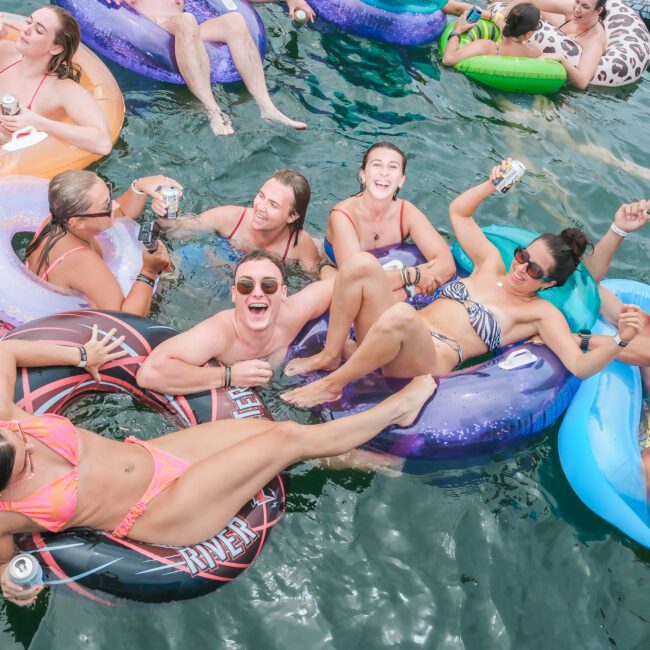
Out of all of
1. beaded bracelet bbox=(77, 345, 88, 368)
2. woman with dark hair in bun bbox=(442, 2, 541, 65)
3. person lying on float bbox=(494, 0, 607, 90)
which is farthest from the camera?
person lying on float bbox=(494, 0, 607, 90)

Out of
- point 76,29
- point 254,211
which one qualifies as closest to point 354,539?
point 254,211

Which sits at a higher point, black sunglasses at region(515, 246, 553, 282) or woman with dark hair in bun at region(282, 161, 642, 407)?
black sunglasses at region(515, 246, 553, 282)

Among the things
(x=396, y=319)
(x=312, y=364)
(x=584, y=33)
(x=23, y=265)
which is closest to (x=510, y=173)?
(x=396, y=319)

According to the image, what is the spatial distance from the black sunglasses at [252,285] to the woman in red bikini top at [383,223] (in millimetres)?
1017

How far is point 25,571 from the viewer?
129 inches

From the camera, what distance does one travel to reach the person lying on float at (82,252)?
15.5ft

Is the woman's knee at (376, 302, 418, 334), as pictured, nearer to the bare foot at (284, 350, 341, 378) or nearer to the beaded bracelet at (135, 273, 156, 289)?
the bare foot at (284, 350, 341, 378)

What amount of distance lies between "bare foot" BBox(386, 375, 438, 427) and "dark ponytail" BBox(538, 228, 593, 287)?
1201 millimetres

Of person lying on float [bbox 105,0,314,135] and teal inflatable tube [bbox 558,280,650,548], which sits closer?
teal inflatable tube [bbox 558,280,650,548]

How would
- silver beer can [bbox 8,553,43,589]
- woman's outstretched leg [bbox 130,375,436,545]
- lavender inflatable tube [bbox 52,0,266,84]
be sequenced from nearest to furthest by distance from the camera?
silver beer can [bbox 8,553,43,589]
woman's outstretched leg [bbox 130,375,436,545]
lavender inflatable tube [bbox 52,0,266,84]

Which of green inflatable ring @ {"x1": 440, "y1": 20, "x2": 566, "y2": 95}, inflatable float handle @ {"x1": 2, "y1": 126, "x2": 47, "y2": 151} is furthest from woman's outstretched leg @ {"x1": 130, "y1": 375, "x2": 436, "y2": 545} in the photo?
green inflatable ring @ {"x1": 440, "y1": 20, "x2": 566, "y2": 95}

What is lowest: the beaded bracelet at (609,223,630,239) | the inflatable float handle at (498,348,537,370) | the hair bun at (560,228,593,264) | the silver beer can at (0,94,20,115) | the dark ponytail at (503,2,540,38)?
the inflatable float handle at (498,348,537,370)

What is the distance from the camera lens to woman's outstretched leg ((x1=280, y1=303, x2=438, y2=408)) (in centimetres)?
437

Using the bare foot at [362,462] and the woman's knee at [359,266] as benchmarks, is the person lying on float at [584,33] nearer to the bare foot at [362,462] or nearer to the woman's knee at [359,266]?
the woman's knee at [359,266]
